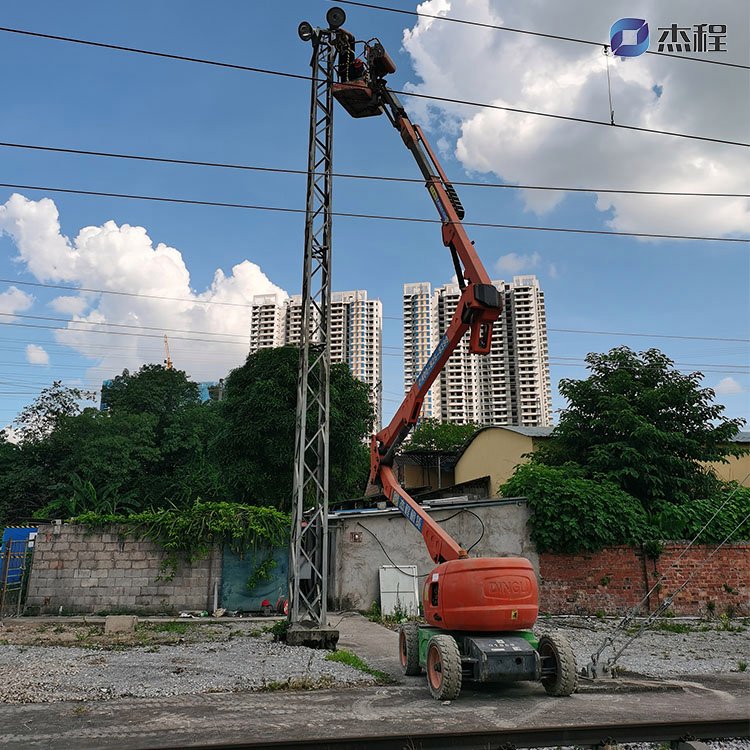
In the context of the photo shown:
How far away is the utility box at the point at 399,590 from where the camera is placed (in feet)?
53.2

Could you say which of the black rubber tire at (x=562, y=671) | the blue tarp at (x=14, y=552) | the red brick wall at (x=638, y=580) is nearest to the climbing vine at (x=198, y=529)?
the blue tarp at (x=14, y=552)

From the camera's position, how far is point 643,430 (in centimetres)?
1905

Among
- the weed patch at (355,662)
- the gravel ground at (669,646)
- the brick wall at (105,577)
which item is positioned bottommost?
the gravel ground at (669,646)

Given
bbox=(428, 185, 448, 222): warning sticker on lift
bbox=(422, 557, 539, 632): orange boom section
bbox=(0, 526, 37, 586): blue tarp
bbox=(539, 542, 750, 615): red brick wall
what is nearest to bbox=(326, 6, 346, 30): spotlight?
bbox=(428, 185, 448, 222): warning sticker on lift

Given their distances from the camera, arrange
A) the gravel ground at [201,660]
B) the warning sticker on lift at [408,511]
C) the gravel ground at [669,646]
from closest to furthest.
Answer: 1. the gravel ground at [201,660]
2. the gravel ground at [669,646]
3. the warning sticker on lift at [408,511]

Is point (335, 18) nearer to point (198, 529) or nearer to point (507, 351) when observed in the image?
point (198, 529)

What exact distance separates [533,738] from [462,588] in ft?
7.30

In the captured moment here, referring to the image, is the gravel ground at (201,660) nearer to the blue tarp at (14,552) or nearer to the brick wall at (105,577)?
the brick wall at (105,577)

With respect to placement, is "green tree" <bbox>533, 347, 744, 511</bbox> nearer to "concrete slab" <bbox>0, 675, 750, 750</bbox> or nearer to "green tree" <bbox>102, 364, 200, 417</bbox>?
"concrete slab" <bbox>0, 675, 750, 750</bbox>

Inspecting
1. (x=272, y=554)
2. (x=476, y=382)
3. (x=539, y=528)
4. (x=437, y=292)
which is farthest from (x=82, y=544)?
(x=476, y=382)

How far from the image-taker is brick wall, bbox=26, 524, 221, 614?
1567 centimetres

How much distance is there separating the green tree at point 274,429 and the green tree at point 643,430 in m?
9.92

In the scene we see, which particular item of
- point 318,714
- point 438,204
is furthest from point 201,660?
point 438,204

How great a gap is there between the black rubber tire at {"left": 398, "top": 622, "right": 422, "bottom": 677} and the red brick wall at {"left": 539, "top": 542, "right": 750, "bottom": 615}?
8.14 m
